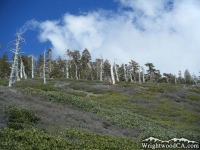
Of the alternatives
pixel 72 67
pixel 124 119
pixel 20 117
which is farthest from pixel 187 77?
pixel 20 117

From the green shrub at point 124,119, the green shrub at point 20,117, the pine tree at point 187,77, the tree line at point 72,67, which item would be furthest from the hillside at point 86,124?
the pine tree at point 187,77

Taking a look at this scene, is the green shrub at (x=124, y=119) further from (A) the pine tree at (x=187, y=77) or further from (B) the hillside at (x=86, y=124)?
(A) the pine tree at (x=187, y=77)

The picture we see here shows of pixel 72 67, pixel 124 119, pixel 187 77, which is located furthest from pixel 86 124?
pixel 187 77

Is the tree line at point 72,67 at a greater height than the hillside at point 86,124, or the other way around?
the tree line at point 72,67

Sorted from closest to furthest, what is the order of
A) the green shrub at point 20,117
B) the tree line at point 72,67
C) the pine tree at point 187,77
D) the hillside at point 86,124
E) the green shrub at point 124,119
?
the hillside at point 86,124, the green shrub at point 20,117, the green shrub at point 124,119, the tree line at point 72,67, the pine tree at point 187,77

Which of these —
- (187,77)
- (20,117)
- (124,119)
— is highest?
(187,77)

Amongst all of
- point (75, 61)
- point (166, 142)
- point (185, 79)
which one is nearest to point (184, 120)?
point (166, 142)

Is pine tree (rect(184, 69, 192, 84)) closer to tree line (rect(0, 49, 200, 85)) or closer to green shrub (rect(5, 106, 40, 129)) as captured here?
tree line (rect(0, 49, 200, 85))

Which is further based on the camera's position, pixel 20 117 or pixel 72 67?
pixel 72 67

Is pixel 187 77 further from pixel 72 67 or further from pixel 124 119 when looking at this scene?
pixel 124 119

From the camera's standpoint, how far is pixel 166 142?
39.5 ft

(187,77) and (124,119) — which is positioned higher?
(187,77)

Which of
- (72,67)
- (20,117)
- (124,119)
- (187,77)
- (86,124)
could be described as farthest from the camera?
(187,77)

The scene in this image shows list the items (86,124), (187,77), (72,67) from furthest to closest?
(187,77), (72,67), (86,124)
